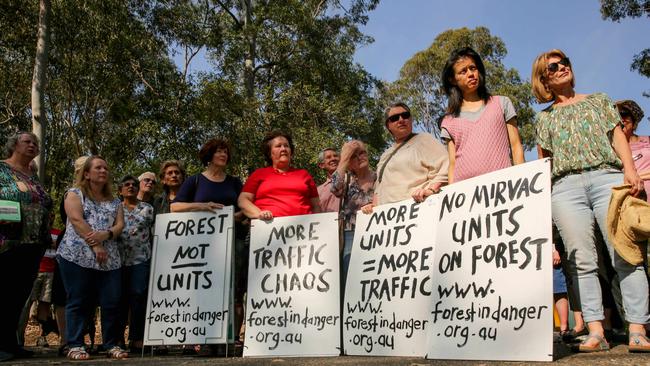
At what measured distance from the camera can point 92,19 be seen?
14836 millimetres

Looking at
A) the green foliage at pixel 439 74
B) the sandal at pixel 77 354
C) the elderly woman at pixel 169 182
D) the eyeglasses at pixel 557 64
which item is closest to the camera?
the eyeglasses at pixel 557 64

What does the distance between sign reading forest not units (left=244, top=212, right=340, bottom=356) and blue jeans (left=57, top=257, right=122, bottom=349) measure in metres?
1.21

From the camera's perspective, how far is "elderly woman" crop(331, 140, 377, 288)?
15.7ft

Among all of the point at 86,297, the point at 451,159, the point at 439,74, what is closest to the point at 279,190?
the point at 451,159

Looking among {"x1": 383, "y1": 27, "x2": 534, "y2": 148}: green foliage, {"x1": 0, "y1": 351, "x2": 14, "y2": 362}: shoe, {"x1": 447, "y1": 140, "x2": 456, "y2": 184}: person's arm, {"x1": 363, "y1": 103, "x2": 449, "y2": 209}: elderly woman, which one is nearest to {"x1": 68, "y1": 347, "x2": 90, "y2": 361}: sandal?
{"x1": 0, "y1": 351, "x2": 14, "y2": 362}: shoe

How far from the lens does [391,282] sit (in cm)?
409

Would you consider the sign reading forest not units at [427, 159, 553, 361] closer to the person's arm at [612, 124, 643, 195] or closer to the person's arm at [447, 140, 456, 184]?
the person's arm at [447, 140, 456, 184]

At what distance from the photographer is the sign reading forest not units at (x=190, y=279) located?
4.75m

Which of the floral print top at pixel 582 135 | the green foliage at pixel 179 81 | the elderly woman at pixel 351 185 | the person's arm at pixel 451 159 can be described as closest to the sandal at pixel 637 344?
the floral print top at pixel 582 135

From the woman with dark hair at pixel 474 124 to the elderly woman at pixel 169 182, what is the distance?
2995 millimetres

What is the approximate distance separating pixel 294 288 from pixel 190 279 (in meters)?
0.99

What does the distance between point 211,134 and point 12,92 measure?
589cm

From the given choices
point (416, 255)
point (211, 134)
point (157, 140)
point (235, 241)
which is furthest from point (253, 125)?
point (416, 255)

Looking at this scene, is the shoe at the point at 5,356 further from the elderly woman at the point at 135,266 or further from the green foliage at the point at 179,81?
the green foliage at the point at 179,81
